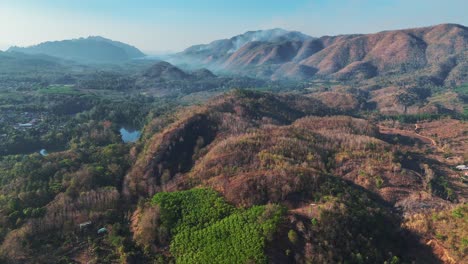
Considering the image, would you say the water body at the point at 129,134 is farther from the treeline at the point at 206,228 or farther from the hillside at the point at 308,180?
the treeline at the point at 206,228

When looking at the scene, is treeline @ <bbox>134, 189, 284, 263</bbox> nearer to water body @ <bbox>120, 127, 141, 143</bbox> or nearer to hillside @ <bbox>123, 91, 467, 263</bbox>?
hillside @ <bbox>123, 91, 467, 263</bbox>

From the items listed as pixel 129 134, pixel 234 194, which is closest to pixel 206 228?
pixel 234 194

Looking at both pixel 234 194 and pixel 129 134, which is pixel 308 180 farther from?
pixel 129 134

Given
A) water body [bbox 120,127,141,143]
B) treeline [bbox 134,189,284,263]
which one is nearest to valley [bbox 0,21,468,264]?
treeline [bbox 134,189,284,263]

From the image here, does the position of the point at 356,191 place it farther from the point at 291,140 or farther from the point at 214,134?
the point at 214,134

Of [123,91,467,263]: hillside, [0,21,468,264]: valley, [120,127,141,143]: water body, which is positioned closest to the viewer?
[123,91,467,263]: hillside

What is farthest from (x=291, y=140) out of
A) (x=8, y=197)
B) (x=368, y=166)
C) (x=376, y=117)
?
(x=376, y=117)

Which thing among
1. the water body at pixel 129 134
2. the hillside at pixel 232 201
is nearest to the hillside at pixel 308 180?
the hillside at pixel 232 201

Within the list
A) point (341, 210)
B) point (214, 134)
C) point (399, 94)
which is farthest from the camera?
point (399, 94)
